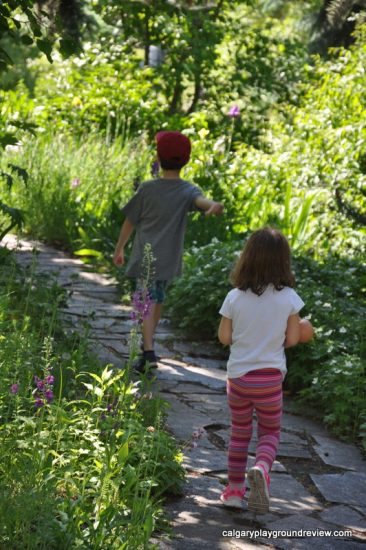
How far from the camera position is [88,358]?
5074 mm

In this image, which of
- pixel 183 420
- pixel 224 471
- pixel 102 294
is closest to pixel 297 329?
pixel 224 471

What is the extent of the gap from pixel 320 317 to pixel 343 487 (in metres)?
2.02

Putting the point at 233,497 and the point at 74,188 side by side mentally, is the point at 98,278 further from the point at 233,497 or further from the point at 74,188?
the point at 233,497

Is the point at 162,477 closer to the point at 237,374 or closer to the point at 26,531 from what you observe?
the point at 237,374

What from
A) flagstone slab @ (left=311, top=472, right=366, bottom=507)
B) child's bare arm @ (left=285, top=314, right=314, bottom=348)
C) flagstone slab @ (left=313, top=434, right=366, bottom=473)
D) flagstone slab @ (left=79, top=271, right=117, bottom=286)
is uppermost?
child's bare arm @ (left=285, top=314, right=314, bottom=348)

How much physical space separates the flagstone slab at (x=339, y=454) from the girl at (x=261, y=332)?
0.89 meters

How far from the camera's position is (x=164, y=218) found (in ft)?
20.0

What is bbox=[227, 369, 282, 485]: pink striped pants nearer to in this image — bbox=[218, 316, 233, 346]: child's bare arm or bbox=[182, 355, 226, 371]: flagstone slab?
bbox=[218, 316, 233, 346]: child's bare arm

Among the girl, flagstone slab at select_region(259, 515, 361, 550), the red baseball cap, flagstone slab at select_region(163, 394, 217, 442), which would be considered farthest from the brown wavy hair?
the red baseball cap

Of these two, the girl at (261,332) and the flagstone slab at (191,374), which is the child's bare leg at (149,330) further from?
the girl at (261,332)

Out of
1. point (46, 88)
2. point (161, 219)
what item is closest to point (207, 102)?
point (46, 88)

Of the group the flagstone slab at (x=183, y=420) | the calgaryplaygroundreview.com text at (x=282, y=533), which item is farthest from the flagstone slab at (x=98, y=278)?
the calgaryplaygroundreview.com text at (x=282, y=533)

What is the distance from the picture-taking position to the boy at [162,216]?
6.03 m

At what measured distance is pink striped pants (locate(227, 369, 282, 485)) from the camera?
412 centimetres
